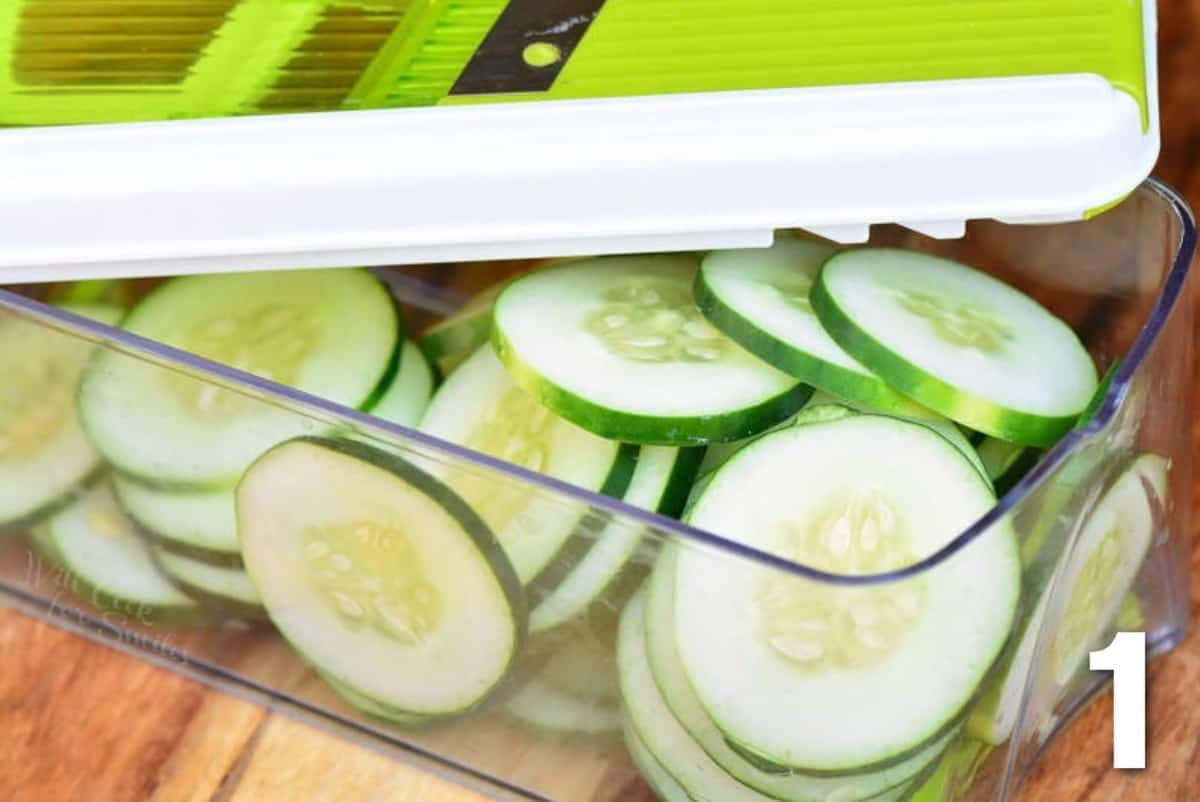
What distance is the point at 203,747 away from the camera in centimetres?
97

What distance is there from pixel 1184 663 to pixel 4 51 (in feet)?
2.28

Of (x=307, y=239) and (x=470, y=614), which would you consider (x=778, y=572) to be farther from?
(x=307, y=239)

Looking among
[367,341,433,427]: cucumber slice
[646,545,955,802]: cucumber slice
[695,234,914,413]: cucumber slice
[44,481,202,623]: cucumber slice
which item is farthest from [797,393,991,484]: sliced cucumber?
[44,481,202,623]: cucumber slice

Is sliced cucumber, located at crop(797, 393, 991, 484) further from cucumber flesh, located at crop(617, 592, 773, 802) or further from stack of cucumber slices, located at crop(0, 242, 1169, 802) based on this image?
cucumber flesh, located at crop(617, 592, 773, 802)

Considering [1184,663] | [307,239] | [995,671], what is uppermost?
[307,239]

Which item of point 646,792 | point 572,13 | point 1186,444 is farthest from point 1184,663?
point 572,13

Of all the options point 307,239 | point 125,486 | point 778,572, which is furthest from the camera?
point 125,486

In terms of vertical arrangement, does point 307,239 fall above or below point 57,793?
above

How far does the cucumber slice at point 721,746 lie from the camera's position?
822mm

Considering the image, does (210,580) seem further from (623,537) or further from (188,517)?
(623,537)

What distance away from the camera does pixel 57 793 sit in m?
0.95

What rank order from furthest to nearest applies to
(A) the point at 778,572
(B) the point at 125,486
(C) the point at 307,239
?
(B) the point at 125,486, (C) the point at 307,239, (A) the point at 778,572

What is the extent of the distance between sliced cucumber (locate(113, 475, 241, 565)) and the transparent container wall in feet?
0.07

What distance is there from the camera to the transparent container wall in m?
0.80
